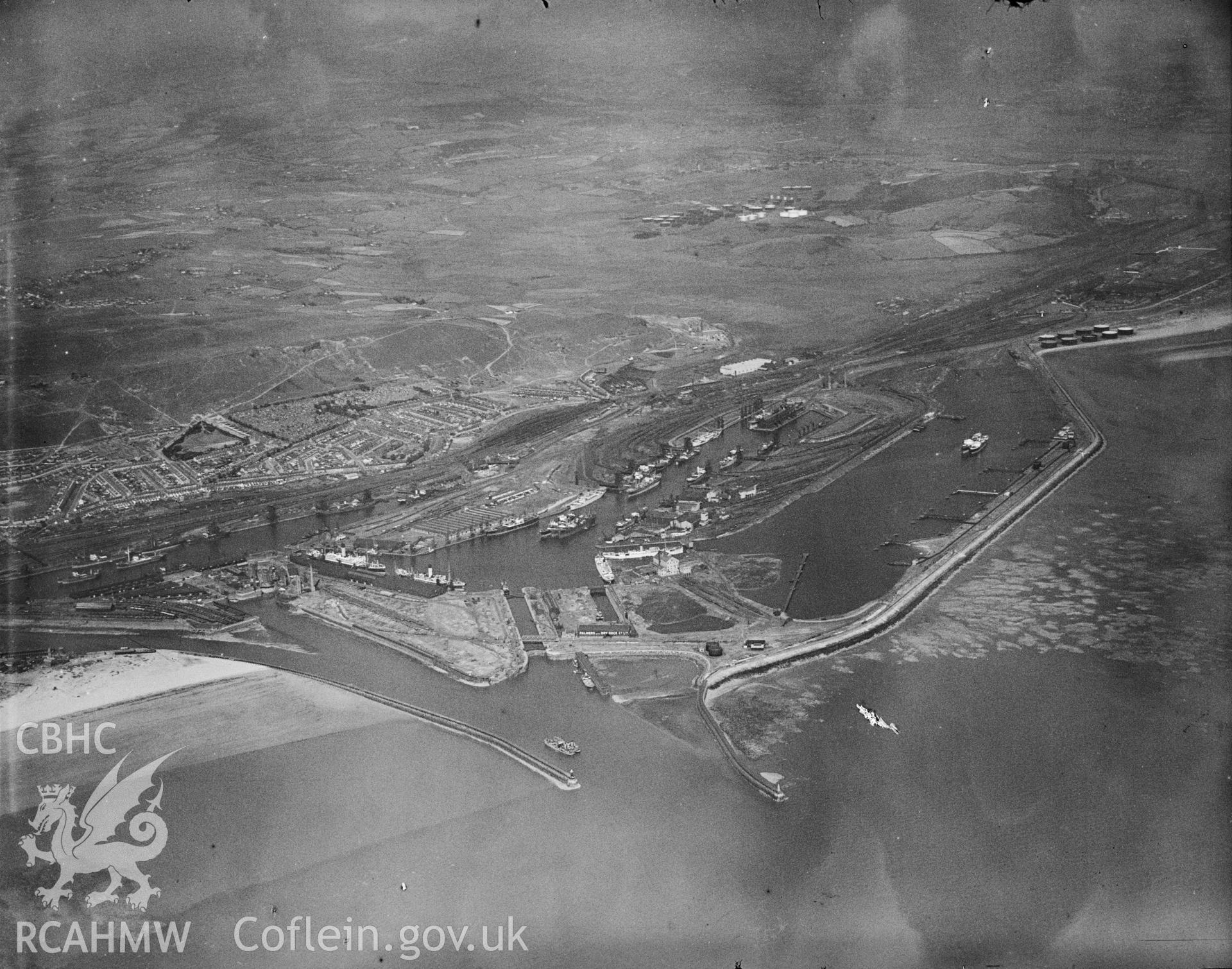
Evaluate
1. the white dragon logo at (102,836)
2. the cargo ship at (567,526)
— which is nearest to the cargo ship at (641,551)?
the cargo ship at (567,526)

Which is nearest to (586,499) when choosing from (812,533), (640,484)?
(640,484)

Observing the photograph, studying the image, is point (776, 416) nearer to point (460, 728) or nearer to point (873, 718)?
point (873, 718)

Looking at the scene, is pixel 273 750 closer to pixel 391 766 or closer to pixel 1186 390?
pixel 391 766

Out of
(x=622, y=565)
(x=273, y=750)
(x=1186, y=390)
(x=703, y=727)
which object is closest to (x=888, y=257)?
(x=1186, y=390)

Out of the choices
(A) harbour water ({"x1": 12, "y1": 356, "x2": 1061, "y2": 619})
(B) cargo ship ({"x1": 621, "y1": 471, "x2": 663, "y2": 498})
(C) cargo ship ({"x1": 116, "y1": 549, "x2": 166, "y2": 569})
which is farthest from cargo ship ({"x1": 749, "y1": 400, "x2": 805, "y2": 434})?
(C) cargo ship ({"x1": 116, "y1": 549, "x2": 166, "y2": 569})

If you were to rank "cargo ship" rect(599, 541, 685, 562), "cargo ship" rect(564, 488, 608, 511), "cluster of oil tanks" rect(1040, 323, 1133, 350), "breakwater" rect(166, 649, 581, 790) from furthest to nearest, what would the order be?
1. "cluster of oil tanks" rect(1040, 323, 1133, 350)
2. "cargo ship" rect(564, 488, 608, 511)
3. "cargo ship" rect(599, 541, 685, 562)
4. "breakwater" rect(166, 649, 581, 790)

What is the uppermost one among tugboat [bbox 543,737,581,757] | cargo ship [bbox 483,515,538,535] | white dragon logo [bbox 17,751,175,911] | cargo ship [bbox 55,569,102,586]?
cargo ship [bbox 483,515,538,535]

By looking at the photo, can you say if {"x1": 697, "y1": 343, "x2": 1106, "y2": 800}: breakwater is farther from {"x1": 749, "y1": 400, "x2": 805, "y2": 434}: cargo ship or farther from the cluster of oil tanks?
the cluster of oil tanks
